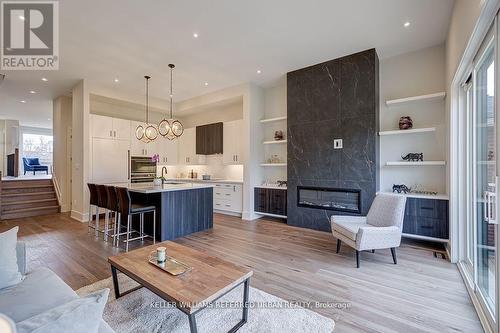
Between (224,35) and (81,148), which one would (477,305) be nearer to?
(224,35)

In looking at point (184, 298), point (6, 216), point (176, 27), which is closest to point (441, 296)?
point (184, 298)

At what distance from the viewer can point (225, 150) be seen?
21.7 ft

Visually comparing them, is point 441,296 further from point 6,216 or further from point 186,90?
point 6,216

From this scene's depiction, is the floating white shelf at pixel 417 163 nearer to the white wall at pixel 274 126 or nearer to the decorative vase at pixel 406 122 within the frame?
the decorative vase at pixel 406 122

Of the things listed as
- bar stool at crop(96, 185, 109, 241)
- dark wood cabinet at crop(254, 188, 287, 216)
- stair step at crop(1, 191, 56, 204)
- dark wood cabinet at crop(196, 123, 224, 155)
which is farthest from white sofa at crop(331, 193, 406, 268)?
stair step at crop(1, 191, 56, 204)

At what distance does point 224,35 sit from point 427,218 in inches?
172

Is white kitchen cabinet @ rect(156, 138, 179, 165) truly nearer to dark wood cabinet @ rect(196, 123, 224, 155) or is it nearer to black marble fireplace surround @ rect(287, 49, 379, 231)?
dark wood cabinet @ rect(196, 123, 224, 155)

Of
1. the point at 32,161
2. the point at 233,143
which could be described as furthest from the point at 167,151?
the point at 32,161

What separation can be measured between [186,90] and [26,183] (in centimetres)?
565

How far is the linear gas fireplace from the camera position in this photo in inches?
173

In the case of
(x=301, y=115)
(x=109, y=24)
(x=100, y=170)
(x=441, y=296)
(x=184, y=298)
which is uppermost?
(x=109, y=24)

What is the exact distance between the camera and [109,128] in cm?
611

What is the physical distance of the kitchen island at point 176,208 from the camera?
13.4 ft

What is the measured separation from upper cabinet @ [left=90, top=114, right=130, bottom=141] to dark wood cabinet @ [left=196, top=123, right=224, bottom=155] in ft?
6.52
